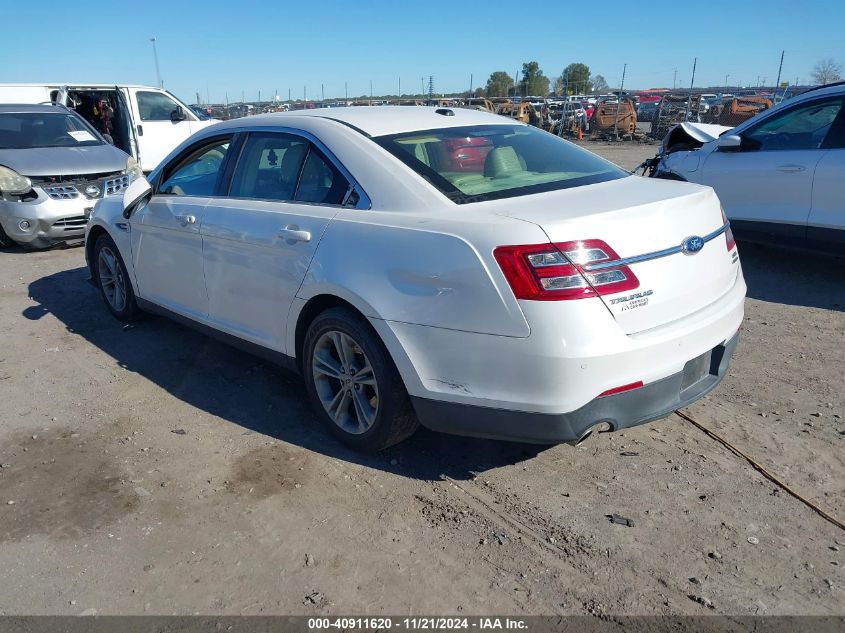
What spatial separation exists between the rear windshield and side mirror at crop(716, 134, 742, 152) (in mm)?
3244

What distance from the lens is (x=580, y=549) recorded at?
2.80m

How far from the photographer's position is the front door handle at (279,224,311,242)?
3.50m

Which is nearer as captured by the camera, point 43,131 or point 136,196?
point 136,196

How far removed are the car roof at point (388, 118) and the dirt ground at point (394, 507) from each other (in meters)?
1.62

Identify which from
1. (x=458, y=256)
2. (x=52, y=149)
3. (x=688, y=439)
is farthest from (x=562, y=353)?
(x=52, y=149)

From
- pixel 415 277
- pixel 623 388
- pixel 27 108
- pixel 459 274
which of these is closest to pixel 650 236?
pixel 623 388

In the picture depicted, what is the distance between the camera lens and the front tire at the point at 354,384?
3232 millimetres

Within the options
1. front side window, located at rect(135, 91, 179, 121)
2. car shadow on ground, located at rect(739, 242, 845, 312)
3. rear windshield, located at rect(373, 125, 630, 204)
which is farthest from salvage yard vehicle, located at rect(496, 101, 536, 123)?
rear windshield, located at rect(373, 125, 630, 204)

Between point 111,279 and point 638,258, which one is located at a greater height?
point 638,258

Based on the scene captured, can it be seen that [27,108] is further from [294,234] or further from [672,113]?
[672,113]

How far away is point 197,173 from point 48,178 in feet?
16.2

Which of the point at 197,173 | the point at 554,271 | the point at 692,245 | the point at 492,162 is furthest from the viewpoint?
the point at 197,173

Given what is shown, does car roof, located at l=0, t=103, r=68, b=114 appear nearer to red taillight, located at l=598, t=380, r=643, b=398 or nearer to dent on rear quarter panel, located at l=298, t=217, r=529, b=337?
dent on rear quarter panel, located at l=298, t=217, r=529, b=337

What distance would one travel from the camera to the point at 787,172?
629 centimetres
